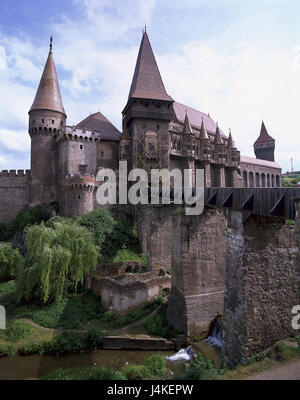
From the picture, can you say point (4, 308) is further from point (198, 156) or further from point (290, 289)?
point (198, 156)

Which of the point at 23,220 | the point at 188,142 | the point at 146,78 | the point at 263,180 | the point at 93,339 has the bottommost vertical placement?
the point at 93,339

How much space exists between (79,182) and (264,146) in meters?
58.9

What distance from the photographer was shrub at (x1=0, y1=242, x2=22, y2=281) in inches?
795

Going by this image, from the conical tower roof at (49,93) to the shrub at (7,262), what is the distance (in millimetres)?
16794

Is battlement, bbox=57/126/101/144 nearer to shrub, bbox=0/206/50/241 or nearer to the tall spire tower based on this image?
the tall spire tower

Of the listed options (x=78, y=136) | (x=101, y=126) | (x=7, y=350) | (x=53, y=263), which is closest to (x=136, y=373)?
(x=7, y=350)

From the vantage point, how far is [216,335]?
40.2 feet

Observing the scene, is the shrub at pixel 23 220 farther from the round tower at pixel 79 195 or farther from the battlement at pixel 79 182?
the battlement at pixel 79 182

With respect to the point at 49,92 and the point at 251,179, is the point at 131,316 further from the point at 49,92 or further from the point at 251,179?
the point at 251,179

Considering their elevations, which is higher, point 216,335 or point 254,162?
point 254,162

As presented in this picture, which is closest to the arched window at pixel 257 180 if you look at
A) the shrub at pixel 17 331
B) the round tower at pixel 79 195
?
the round tower at pixel 79 195

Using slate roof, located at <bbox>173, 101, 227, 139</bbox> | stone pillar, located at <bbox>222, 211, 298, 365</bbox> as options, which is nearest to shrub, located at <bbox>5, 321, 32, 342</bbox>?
stone pillar, located at <bbox>222, 211, 298, 365</bbox>

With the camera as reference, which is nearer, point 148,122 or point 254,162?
point 148,122

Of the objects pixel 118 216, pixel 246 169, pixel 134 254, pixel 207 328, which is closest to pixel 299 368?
pixel 207 328
